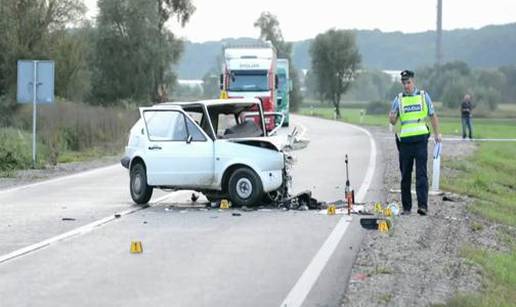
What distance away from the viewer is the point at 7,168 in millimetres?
22203

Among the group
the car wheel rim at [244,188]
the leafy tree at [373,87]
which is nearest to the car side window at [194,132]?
the car wheel rim at [244,188]

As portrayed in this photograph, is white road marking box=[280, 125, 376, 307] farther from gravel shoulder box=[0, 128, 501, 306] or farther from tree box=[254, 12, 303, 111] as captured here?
tree box=[254, 12, 303, 111]

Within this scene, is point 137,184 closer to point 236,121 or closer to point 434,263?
point 236,121

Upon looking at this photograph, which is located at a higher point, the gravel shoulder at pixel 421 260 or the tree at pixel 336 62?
the tree at pixel 336 62

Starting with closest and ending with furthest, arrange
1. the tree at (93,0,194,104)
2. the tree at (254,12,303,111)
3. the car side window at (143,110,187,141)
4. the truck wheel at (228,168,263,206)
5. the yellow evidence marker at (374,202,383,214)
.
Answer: the yellow evidence marker at (374,202,383,214) < the truck wheel at (228,168,263,206) < the car side window at (143,110,187,141) < the tree at (93,0,194,104) < the tree at (254,12,303,111)

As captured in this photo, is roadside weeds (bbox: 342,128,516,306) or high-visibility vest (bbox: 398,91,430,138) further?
high-visibility vest (bbox: 398,91,430,138)

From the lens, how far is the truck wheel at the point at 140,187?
14422 millimetres

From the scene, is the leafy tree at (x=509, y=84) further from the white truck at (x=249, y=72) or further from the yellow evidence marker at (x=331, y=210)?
the yellow evidence marker at (x=331, y=210)

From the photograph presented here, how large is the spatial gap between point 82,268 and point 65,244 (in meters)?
1.61

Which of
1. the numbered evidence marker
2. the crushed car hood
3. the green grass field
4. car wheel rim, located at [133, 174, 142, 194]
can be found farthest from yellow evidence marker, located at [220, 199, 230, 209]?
the green grass field

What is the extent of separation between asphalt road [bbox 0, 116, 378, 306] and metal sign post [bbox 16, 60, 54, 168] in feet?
22.9

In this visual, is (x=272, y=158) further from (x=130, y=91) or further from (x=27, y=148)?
(x=130, y=91)

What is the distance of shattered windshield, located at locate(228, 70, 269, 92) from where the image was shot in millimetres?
37969

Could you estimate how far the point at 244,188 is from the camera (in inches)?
546
